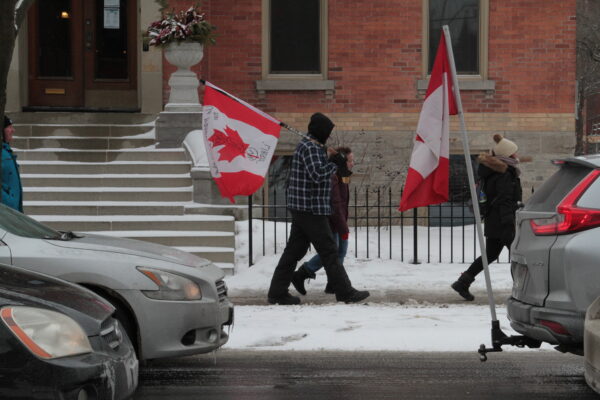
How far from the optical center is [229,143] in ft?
38.2

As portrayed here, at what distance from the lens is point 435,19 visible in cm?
1723

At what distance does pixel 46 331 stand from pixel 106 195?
9588mm

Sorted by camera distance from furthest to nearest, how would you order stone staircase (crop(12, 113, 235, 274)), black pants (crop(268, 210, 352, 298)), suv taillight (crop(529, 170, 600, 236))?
stone staircase (crop(12, 113, 235, 274)) → black pants (crop(268, 210, 352, 298)) → suv taillight (crop(529, 170, 600, 236))

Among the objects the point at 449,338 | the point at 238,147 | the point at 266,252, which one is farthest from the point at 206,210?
the point at 449,338

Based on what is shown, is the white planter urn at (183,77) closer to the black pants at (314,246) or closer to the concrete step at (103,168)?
the concrete step at (103,168)

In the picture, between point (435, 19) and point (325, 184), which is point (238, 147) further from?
point (435, 19)

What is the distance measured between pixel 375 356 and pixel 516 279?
69.1 inches

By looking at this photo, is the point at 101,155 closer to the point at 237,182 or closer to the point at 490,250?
the point at 237,182

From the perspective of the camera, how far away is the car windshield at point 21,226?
721 cm

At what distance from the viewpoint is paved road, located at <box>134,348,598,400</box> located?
22.7ft

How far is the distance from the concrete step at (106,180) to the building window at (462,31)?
512 cm

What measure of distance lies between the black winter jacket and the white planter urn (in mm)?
6224

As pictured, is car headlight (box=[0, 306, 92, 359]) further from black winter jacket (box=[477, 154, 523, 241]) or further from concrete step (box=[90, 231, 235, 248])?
concrete step (box=[90, 231, 235, 248])

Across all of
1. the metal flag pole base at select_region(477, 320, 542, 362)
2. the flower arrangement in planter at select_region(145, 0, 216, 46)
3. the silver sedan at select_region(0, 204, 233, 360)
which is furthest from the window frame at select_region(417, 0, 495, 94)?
the silver sedan at select_region(0, 204, 233, 360)
